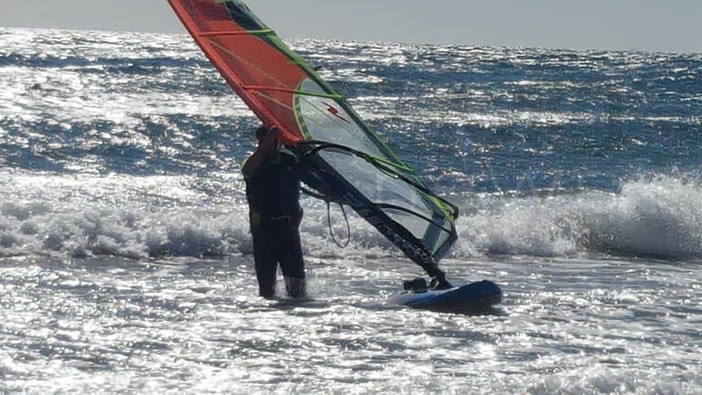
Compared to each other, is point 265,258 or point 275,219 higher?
point 275,219

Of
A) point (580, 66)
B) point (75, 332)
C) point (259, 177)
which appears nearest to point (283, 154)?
point (259, 177)

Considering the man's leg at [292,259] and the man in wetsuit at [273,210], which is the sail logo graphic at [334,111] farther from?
the man's leg at [292,259]

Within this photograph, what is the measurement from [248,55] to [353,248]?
3.02m

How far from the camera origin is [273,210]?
7406 mm

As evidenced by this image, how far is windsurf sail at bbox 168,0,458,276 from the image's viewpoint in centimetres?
738

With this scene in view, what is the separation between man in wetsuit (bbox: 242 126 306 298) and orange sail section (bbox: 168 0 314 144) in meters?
0.19

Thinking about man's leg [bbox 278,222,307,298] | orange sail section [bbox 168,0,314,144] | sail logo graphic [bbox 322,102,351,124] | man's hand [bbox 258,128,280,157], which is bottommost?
man's leg [bbox 278,222,307,298]

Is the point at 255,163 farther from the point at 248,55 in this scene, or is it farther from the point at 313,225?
the point at 313,225

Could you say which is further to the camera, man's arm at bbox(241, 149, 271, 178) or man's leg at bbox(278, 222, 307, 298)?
man's leg at bbox(278, 222, 307, 298)

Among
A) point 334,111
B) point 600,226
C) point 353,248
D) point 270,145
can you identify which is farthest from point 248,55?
point 600,226

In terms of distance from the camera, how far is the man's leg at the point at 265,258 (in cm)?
747

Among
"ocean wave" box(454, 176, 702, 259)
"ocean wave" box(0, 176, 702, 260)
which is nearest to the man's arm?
"ocean wave" box(0, 176, 702, 260)

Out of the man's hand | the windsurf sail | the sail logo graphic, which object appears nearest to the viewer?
the man's hand

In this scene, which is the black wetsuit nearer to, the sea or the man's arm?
the man's arm
